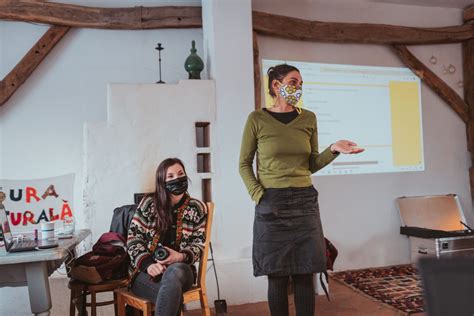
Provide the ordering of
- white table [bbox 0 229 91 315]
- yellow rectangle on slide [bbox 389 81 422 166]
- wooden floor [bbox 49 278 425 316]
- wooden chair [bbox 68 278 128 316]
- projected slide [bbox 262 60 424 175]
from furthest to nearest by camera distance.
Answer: yellow rectangle on slide [bbox 389 81 422 166] < projected slide [bbox 262 60 424 175] < wooden floor [bbox 49 278 425 316] < wooden chair [bbox 68 278 128 316] < white table [bbox 0 229 91 315]

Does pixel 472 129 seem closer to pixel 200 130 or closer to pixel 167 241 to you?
pixel 200 130

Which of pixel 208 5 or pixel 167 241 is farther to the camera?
pixel 208 5

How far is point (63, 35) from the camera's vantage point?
3252 mm

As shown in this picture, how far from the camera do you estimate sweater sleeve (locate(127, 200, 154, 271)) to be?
1.91 meters

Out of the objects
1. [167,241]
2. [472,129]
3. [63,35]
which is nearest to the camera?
[167,241]

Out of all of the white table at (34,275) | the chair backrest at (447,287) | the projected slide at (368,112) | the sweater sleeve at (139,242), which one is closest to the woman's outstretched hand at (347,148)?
the sweater sleeve at (139,242)

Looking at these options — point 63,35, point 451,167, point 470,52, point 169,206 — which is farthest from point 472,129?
point 63,35

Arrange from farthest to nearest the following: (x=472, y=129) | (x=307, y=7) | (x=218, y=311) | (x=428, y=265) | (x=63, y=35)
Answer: (x=472, y=129)
(x=307, y=7)
(x=63, y=35)
(x=218, y=311)
(x=428, y=265)

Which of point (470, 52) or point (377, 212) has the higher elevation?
point (470, 52)

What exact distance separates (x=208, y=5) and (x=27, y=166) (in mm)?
1800

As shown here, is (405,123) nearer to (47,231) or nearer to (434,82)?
(434,82)

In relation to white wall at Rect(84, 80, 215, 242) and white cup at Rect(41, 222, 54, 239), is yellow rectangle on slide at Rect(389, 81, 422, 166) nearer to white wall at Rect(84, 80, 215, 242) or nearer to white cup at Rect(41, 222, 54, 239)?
white wall at Rect(84, 80, 215, 242)

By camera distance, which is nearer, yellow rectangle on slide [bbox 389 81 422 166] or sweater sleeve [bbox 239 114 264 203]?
sweater sleeve [bbox 239 114 264 203]

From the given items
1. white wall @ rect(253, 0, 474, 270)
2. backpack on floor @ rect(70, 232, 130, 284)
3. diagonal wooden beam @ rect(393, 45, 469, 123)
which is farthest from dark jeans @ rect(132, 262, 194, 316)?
diagonal wooden beam @ rect(393, 45, 469, 123)
